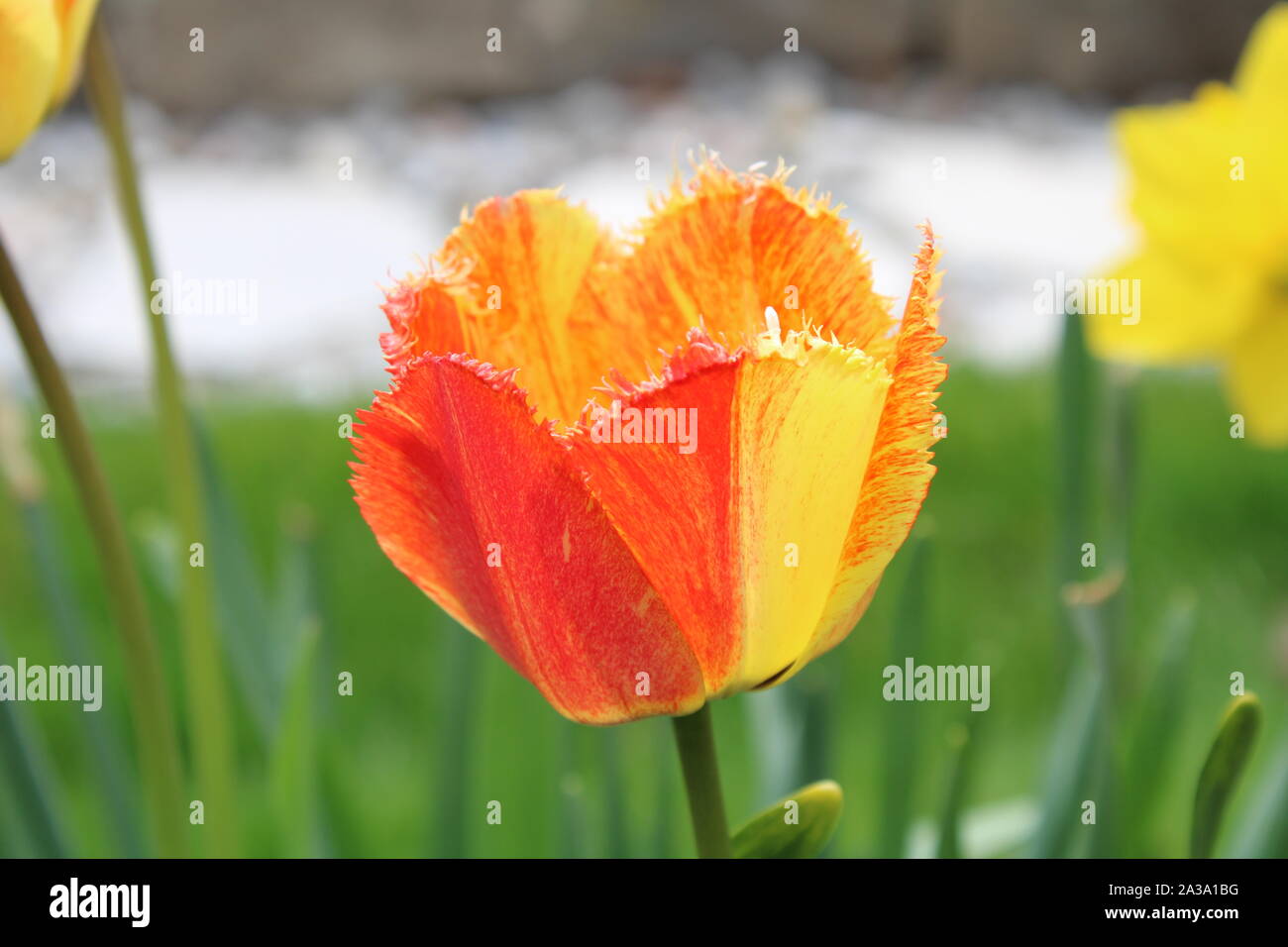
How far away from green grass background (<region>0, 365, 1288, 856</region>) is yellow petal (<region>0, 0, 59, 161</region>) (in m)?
0.18

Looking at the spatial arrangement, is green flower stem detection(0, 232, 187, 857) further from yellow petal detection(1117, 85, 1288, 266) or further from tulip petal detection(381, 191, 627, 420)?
yellow petal detection(1117, 85, 1288, 266)

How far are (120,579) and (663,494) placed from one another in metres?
0.16

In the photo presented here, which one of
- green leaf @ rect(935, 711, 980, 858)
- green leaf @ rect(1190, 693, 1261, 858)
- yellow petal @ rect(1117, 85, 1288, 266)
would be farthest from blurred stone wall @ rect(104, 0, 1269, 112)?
green leaf @ rect(1190, 693, 1261, 858)

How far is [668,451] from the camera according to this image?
24cm

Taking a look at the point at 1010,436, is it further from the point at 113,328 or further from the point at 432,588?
the point at 113,328

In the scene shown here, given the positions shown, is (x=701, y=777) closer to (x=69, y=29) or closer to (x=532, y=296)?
(x=532, y=296)

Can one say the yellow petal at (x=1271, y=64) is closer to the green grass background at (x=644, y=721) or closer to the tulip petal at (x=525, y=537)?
the green grass background at (x=644, y=721)

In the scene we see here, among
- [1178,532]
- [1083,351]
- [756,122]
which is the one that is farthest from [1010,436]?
[756,122]

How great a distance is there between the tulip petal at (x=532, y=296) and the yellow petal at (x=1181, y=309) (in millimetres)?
247

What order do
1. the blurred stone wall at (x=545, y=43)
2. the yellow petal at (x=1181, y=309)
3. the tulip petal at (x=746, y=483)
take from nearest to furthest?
the tulip petal at (x=746, y=483)
the yellow petal at (x=1181, y=309)
the blurred stone wall at (x=545, y=43)

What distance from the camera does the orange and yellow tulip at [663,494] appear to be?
241mm

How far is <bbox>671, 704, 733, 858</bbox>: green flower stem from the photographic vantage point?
0.26 metres

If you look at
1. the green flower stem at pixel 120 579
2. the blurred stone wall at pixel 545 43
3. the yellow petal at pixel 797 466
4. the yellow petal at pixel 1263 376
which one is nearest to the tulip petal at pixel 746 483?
the yellow petal at pixel 797 466

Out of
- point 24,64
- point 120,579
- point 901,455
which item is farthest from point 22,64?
point 901,455
